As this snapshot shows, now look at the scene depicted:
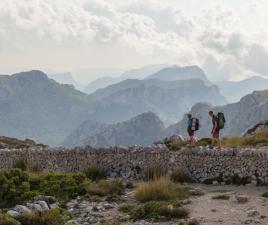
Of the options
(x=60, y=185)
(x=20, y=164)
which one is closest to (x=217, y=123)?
(x=60, y=185)

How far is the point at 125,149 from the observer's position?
32375 millimetres

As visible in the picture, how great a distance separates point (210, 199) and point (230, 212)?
274cm

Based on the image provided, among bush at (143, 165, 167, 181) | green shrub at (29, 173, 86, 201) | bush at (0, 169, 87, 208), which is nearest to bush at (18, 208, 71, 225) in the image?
bush at (0, 169, 87, 208)

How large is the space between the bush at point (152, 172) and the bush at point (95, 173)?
281cm

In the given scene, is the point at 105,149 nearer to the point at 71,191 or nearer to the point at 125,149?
the point at 125,149

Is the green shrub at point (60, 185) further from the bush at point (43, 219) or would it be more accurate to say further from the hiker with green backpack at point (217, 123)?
the hiker with green backpack at point (217, 123)

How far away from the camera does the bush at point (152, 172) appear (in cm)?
2938

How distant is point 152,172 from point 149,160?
47.6 inches

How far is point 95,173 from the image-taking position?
3145 centimetres

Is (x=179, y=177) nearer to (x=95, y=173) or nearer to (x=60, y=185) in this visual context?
(x=95, y=173)

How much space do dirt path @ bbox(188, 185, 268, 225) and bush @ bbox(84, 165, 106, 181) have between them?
7774 millimetres

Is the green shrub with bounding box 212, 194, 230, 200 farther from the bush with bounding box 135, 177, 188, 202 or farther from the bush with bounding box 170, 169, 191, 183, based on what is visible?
the bush with bounding box 170, 169, 191, 183

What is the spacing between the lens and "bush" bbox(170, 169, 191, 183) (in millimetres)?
28719

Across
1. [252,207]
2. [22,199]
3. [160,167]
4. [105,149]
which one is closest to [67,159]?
[105,149]
